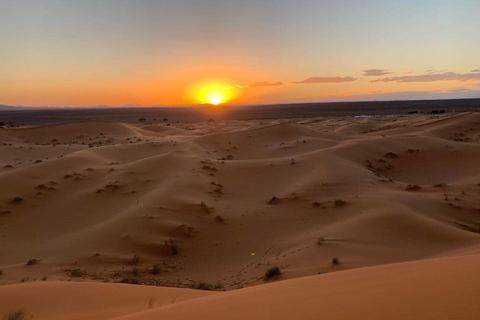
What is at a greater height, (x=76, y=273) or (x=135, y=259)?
(x=76, y=273)

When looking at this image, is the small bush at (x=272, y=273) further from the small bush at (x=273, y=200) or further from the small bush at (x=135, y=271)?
the small bush at (x=273, y=200)

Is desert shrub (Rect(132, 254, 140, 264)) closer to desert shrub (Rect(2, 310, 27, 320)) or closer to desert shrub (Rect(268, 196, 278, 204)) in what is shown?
desert shrub (Rect(2, 310, 27, 320))

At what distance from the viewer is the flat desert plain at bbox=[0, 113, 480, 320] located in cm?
478

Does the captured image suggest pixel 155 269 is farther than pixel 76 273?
Yes

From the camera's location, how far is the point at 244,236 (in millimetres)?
12328

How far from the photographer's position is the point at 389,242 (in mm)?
10164

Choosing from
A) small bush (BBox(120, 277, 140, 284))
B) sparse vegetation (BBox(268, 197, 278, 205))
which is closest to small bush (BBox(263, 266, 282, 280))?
small bush (BBox(120, 277, 140, 284))

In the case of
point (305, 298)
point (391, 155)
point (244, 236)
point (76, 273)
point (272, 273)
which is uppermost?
point (305, 298)

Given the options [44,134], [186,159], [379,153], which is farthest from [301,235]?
[44,134]

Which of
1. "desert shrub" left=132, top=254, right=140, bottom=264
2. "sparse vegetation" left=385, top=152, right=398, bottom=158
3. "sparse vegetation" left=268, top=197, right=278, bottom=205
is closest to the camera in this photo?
"desert shrub" left=132, top=254, right=140, bottom=264

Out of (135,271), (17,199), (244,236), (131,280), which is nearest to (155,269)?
(135,271)

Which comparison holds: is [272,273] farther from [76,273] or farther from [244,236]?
[76,273]

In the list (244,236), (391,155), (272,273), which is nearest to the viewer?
(272,273)

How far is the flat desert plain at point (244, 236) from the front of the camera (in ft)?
15.7
